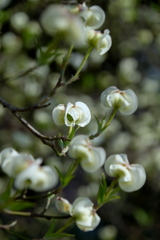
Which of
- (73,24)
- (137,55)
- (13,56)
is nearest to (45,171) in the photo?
(73,24)

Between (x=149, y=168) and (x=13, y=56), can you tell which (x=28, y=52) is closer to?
(x=13, y=56)

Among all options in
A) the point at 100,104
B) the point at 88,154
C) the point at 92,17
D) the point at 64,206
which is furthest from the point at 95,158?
the point at 100,104

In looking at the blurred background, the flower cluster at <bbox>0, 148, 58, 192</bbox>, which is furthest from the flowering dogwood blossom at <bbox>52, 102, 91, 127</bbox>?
the blurred background

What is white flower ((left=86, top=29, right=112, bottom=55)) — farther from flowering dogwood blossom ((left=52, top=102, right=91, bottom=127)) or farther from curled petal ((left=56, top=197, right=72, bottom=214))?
curled petal ((left=56, top=197, right=72, bottom=214))

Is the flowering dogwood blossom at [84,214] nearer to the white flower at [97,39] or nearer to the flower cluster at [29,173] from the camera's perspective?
the flower cluster at [29,173]

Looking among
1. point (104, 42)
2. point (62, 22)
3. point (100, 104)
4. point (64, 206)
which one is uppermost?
point (62, 22)

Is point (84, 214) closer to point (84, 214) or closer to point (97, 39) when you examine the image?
point (84, 214)
